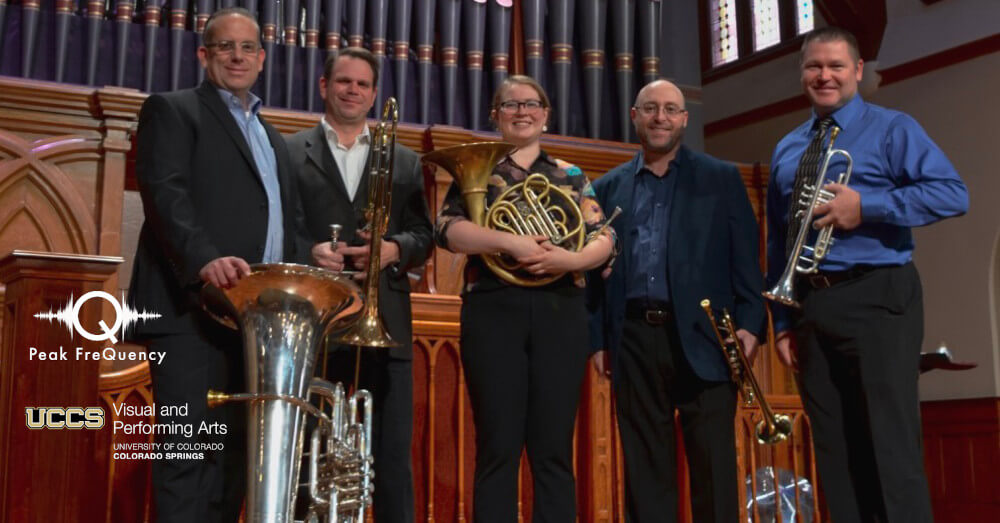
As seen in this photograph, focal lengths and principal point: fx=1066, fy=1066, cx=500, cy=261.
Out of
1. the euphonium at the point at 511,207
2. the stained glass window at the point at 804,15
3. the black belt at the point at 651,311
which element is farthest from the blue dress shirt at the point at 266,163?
the stained glass window at the point at 804,15

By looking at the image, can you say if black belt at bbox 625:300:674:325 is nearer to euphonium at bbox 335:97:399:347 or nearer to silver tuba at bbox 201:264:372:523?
euphonium at bbox 335:97:399:347

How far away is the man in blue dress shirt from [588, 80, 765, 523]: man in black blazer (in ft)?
0.74

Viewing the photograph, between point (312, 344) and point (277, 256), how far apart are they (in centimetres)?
40

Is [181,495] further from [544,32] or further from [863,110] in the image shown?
[544,32]

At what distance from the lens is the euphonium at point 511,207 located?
3.04 metres

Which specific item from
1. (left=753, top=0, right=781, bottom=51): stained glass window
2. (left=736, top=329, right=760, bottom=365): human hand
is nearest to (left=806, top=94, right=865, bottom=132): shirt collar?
(left=736, top=329, right=760, bottom=365): human hand

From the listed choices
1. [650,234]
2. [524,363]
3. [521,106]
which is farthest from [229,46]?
[650,234]

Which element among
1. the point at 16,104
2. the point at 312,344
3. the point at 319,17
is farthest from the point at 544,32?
the point at 312,344

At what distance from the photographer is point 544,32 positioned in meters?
5.64

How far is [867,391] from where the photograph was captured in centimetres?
287

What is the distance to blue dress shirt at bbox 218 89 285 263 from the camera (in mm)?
2930

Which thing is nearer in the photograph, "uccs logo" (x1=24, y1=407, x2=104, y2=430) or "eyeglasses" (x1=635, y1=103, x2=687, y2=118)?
"uccs logo" (x1=24, y1=407, x2=104, y2=430)

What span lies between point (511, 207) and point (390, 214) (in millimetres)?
364

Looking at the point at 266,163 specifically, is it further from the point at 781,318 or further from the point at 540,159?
the point at 781,318
